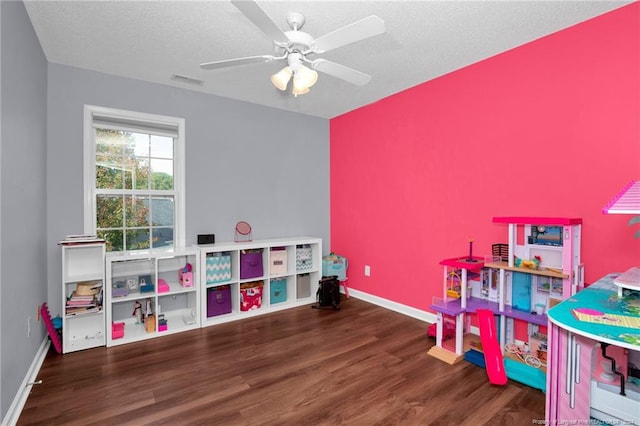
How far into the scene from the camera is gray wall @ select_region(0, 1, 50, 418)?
1.74m

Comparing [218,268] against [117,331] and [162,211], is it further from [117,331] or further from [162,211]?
[117,331]

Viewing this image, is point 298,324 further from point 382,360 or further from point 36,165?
point 36,165

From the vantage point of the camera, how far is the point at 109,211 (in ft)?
10.6

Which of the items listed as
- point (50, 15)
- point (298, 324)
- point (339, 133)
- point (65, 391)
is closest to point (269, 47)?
point (50, 15)

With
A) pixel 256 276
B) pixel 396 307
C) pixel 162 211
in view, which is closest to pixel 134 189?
pixel 162 211

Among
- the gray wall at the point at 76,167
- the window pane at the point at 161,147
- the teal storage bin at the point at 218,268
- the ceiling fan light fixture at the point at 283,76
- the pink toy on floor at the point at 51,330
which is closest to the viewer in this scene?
the gray wall at the point at 76,167

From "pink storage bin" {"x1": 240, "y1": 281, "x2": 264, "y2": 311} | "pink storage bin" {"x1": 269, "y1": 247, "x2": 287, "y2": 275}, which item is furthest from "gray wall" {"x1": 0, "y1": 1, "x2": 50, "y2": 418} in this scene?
"pink storage bin" {"x1": 269, "y1": 247, "x2": 287, "y2": 275}

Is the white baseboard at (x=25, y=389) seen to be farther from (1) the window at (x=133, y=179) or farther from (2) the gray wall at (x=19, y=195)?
(1) the window at (x=133, y=179)

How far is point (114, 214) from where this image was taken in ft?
10.7

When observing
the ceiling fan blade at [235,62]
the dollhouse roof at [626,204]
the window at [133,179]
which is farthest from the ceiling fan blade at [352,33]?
the window at [133,179]

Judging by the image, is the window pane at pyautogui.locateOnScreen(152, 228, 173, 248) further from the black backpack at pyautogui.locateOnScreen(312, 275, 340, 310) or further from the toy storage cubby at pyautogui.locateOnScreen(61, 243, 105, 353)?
the black backpack at pyautogui.locateOnScreen(312, 275, 340, 310)

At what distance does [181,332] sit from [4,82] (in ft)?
7.90

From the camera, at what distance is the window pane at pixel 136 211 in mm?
3336

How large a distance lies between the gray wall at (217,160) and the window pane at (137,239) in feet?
1.44
